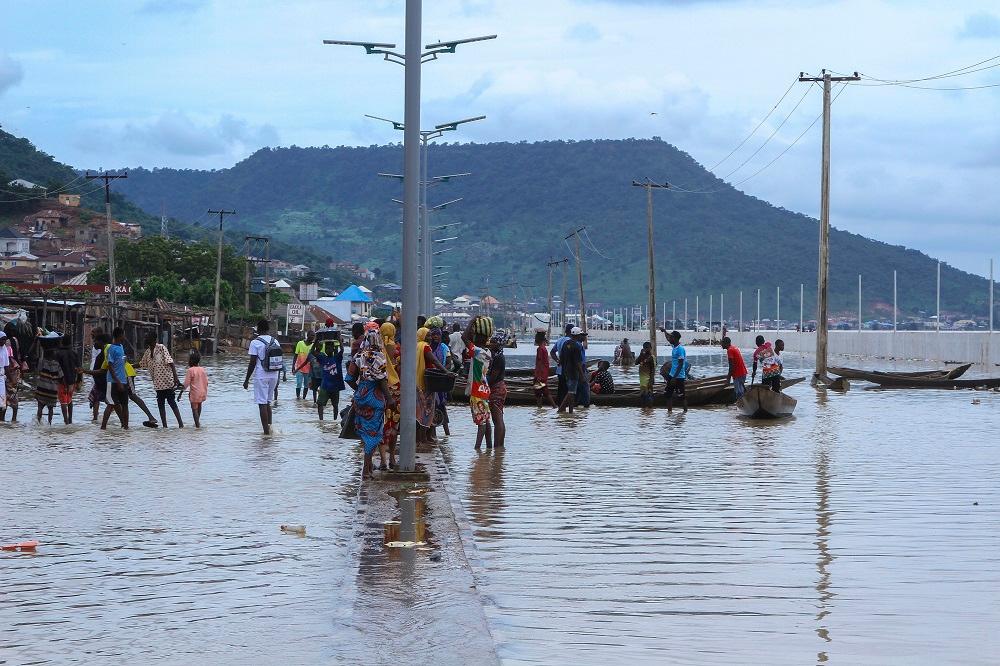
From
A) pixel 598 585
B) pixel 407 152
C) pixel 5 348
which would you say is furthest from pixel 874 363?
pixel 598 585

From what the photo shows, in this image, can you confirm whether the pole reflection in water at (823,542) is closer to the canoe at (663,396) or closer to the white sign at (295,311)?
the canoe at (663,396)

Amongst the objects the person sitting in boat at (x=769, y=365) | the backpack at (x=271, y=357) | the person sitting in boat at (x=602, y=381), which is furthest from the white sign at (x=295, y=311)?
the backpack at (x=271, y=357)

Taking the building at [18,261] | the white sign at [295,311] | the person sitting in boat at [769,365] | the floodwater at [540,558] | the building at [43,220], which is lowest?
the floodwater at [540,558]

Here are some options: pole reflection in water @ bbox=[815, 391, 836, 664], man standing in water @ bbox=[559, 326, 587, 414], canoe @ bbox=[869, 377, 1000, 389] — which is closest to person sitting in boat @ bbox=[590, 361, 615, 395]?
man standing in water @ bbox=[559, 326, 587, 414]

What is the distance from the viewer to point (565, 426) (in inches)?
957

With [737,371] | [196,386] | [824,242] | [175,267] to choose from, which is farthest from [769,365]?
[175,267]

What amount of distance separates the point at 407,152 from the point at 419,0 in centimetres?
157

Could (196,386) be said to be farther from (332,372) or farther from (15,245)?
(15,245)

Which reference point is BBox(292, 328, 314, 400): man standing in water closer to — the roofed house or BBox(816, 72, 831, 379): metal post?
BBox(816, 72, 831, 379): metal post

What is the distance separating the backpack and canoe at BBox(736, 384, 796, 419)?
10.2m

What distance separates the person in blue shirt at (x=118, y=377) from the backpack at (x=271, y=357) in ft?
8.42

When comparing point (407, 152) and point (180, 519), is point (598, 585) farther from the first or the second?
point (407, 152)

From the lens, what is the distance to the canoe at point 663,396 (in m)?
30.9

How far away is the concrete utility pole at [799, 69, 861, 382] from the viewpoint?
44.8 meters
